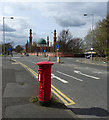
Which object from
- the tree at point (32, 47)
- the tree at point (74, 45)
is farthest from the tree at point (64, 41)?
the tree at point (32, 47)

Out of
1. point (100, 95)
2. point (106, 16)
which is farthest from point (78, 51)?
point (100, 95)

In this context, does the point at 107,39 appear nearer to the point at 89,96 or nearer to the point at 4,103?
the point at 89,96

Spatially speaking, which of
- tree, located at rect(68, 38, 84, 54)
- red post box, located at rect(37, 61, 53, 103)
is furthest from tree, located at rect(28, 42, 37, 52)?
red post box, located at rect(37, 61, 53, 103)

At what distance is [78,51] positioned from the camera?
68.4m

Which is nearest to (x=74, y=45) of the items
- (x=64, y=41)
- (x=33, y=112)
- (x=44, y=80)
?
(x=64, y=41)

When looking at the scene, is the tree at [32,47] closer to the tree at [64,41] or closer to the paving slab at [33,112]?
the tree at [64,41]

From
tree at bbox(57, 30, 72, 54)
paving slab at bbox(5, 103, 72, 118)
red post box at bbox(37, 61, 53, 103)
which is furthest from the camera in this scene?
tree at bbox(57, 30, 72, 54)

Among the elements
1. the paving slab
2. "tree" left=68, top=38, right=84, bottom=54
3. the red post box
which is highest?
"tree" left=68, top=38, right=84, bottom=54

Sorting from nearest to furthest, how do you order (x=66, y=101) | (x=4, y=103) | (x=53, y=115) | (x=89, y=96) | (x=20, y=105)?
1. (x=53, y=115)
2. (x=20, y=105)
3. (x=4, y=103)
4. (x=66, y=101)
5. (x=89, y=96)

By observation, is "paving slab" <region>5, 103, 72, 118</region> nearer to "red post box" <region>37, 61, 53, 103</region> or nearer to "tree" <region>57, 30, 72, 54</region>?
"red post box" <region>37, 61, 53, 103</region>

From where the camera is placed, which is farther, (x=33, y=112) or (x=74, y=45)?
(x=74, y=45)

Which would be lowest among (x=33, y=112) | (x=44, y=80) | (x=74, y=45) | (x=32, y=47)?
(x=33, y=112)

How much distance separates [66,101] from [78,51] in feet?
211

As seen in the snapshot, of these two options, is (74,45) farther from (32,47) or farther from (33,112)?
(33,112)
